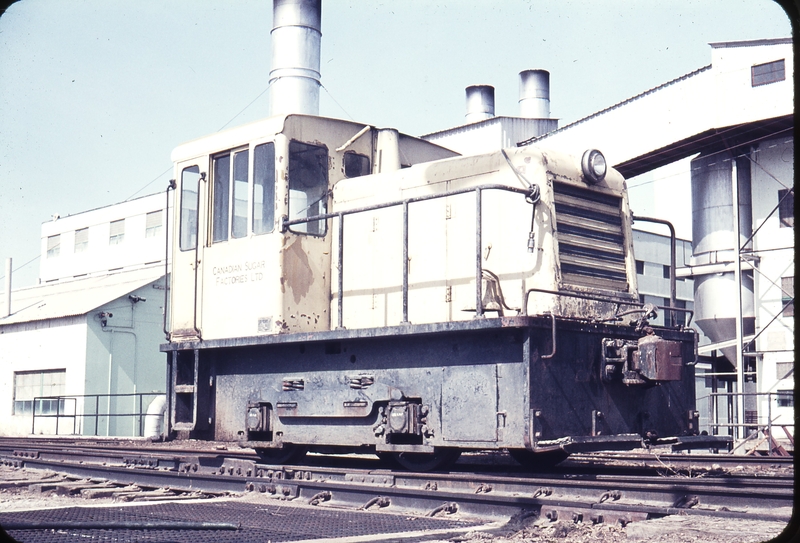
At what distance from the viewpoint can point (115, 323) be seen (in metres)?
25.8

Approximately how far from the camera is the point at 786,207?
21.7 m

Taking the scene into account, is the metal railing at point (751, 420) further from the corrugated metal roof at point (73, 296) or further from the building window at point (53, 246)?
the building window at point (53, 246)

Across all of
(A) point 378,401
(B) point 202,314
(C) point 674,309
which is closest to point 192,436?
(B) point 202,314

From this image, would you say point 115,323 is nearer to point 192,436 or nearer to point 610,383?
point 192,436

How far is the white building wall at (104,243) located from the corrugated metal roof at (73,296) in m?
5.87

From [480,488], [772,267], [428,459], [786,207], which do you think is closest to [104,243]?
[772,267]

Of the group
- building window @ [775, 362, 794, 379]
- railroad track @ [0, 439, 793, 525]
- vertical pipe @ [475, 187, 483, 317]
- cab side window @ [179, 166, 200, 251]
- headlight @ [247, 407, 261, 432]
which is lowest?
railroad track @ [0, 439, 793, 525]

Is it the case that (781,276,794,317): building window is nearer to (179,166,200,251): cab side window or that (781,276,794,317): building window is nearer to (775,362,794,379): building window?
(775,362,794,379): building window

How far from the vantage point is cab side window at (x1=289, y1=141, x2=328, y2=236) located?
8.61 meters

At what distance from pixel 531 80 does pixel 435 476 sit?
3017 cm

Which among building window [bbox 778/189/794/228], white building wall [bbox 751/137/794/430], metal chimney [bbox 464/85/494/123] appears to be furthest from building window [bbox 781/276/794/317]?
metal chimney [bbox 464/85/494/123]

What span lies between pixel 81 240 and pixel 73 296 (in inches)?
676

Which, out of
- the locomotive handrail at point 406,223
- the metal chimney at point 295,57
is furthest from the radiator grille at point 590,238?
the metal chimney at point 295,57

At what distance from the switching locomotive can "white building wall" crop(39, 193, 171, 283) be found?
3059 cm
